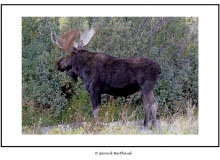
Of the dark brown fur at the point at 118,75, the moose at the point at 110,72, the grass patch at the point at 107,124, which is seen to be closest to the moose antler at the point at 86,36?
the moose at the point at 110,72

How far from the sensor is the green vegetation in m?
10.6

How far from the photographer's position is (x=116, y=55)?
35.0 ft

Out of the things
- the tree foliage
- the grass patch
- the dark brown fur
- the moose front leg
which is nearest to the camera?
the dark brown fur

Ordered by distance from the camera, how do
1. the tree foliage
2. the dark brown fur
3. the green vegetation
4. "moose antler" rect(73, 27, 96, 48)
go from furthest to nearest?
the tree foliage, the green vegetation, "moose antler" rect(73, 27, 96, 48), the dark brown fur

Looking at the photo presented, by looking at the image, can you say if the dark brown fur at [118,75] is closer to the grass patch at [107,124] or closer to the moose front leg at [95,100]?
the moose front leg at [95,100]

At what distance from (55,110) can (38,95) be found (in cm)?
74

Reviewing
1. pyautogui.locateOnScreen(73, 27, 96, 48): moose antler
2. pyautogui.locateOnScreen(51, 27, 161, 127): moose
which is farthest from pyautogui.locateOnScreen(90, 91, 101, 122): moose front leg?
Answer: pyautogui.locateOnScreen(73, 27, 96, 48): moose antler

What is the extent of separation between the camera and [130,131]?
8.30 meters

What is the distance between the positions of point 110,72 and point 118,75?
233 millimetres

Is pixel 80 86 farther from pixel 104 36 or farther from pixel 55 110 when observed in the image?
pixel 104 36

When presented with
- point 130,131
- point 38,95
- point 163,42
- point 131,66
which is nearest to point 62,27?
point 38,95

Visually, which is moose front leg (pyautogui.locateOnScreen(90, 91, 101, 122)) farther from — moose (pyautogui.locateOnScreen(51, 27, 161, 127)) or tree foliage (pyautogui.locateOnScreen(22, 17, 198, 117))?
tree foliage (pyautogui.locateOnScreen(22, 17, 198, 117))

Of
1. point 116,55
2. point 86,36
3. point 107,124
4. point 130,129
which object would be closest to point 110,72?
point 86,36

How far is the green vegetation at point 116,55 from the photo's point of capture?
10633 millimetres
